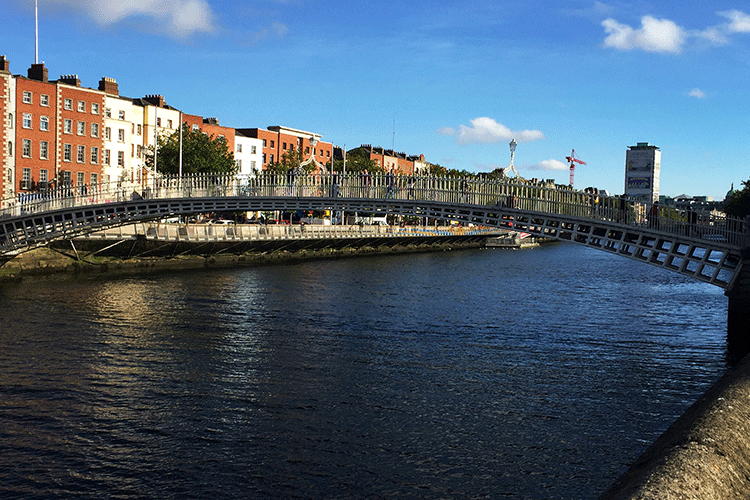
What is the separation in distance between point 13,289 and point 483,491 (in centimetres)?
3209

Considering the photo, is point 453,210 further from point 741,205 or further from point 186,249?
point 741,205

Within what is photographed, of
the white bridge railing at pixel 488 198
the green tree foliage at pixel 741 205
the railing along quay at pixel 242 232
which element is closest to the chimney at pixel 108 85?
the railing along quay at pixel 242 232

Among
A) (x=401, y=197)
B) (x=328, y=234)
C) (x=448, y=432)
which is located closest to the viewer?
(x=448, y=432)

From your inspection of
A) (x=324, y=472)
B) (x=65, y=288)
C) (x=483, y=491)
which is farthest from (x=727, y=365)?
(x=65, y=288)

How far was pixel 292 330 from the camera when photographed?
99.1 ft

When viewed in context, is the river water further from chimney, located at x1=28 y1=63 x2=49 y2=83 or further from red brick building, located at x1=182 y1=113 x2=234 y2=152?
red brick building, located at x1=182 y1=113 x2=234 y2=152

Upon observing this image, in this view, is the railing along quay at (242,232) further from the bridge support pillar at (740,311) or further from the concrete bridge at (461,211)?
the bridge support pillar at (740,311)

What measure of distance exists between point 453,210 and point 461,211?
1174 millimetres

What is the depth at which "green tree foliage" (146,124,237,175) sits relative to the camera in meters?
76.5

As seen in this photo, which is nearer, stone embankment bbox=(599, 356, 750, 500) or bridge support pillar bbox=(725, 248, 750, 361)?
stone embankment bbox=(599, 356, 750, 500)

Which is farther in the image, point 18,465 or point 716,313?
point 716,313

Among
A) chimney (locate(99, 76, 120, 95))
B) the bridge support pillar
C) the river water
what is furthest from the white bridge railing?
chimney (locate(99, 76, 120, 95))

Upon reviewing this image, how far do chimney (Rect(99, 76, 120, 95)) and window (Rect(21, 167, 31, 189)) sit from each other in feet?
56.1

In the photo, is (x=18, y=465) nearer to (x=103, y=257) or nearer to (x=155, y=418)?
(x=155, y=418)
